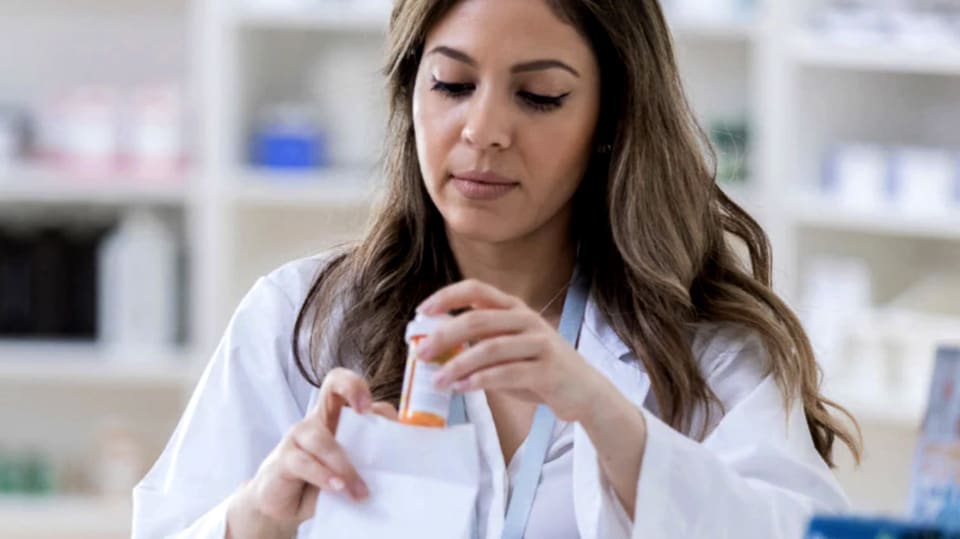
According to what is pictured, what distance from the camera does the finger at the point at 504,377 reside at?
1.45 meters

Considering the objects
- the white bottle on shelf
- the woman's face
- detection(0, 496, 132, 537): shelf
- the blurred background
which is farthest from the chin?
detection(0, 496, 132, 537): shelf

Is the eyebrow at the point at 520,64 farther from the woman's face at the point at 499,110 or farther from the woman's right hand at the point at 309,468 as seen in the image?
the woman's right hand at the point at 309,468

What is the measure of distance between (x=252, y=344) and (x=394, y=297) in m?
0.16

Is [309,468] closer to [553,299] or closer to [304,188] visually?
[553,299]

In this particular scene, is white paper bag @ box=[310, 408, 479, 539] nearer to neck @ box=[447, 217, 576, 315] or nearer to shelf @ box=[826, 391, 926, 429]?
neck @ box=[447, 217, 576, 315]

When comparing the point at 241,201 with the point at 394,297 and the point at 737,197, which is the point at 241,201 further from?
the point at 394,297

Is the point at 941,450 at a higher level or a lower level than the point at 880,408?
higher

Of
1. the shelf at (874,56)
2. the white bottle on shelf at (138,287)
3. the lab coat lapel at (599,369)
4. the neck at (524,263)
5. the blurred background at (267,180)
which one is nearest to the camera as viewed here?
the lab coat lapel at (599,369)

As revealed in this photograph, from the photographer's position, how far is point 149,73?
401 centimetres

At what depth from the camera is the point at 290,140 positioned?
147 inches

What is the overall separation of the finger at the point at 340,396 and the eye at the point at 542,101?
0.38 metres

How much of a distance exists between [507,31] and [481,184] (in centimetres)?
15

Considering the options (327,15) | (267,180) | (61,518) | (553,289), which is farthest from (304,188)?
(553,289)

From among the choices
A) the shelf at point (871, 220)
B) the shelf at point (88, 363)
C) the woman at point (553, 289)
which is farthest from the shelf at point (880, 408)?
the woman at point (553, 289)
